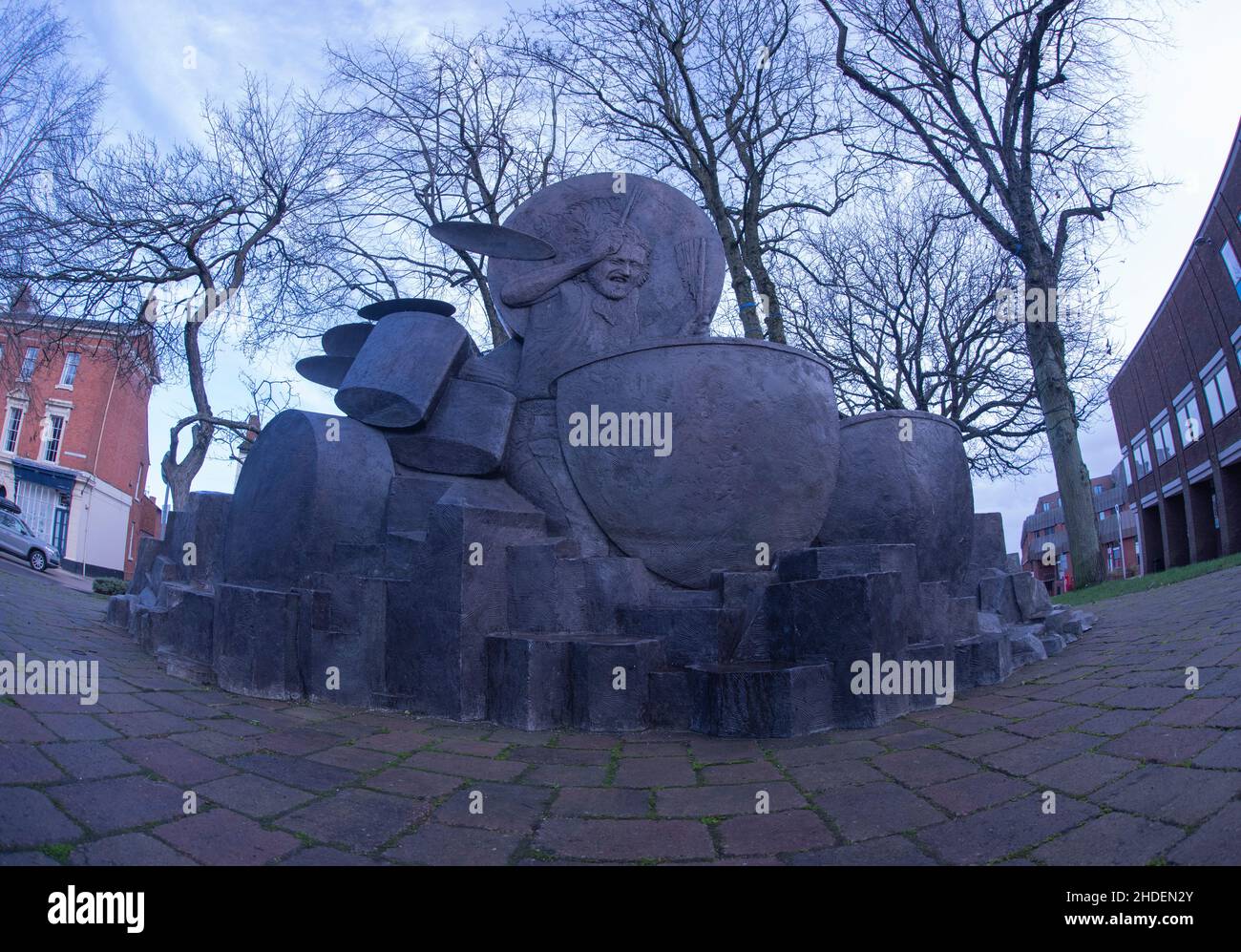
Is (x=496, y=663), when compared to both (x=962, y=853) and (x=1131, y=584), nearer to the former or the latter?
(x=962, y=853)

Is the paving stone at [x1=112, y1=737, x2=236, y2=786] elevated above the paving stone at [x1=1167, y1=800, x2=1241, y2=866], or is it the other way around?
the paving stone at [x1=112, y1=737, x2=236, y2=786]

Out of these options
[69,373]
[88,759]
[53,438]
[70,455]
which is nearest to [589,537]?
[88,759]

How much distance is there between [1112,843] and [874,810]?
0.66 meters

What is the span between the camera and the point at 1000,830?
6.99ft

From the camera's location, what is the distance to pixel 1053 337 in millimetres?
13258

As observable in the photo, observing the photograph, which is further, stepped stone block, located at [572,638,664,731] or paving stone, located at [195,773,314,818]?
stepped stone block, located at [572,638,664,731]

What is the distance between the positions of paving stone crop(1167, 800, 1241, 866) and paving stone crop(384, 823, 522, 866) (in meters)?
1.67

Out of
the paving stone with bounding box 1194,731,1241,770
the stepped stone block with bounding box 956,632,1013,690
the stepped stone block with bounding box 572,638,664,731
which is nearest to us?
the paving stone with bounding box 1194,731,1241,770

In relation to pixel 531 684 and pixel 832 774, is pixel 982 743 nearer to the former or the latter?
pixel 832 774

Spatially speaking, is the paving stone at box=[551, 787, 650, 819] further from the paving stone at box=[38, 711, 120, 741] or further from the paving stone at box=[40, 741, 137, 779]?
the paving stone at box=[38, 711, 120, 741]

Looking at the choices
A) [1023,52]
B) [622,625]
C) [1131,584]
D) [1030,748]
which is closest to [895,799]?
[1030,748]

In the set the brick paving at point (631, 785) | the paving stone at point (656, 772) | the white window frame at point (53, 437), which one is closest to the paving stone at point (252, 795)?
the brick paving at point (631, 785)

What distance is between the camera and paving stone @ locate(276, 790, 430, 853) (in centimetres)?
220

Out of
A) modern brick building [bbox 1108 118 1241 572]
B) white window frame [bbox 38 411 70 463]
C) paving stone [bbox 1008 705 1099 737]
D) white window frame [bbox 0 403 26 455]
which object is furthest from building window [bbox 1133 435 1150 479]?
white window frame [bbox 0 403 26 455]
